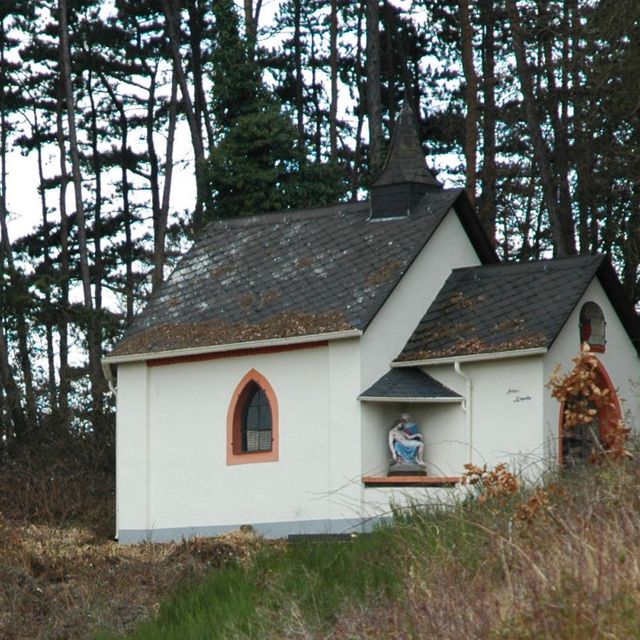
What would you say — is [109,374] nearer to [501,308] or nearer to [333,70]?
[501,308]

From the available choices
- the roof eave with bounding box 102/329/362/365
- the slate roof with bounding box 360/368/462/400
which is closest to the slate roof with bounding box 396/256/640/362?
the slate roof with bounding box 360/368/462/400

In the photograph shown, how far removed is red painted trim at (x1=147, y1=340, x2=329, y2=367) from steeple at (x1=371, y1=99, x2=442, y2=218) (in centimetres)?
324

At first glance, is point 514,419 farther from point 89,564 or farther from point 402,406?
point 89,564

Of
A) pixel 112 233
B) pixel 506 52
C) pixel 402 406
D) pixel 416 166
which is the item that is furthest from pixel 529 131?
pixel 112 233

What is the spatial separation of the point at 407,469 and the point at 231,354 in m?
3.66

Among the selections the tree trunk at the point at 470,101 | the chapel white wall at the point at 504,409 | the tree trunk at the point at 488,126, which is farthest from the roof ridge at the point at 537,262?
the tree trunk at the point at 488,126

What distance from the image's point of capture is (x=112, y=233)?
44469mm

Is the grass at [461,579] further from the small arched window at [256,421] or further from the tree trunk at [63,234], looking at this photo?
the tree trunk at [63,234]

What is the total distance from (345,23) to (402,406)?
22.7 meters

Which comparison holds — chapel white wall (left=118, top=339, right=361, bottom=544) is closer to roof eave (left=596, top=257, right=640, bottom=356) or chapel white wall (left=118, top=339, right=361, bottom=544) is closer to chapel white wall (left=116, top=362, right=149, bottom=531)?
chapel white wall (left=116, top=362, right=149, bottom=531)

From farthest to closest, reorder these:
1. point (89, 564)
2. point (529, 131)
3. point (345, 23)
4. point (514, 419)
Answer: point (345, 23)
point (529, 131)
point (514, 419)
point (89, 564)

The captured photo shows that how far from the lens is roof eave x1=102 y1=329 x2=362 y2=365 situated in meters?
21.8

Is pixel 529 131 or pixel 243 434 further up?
pixel 529 131

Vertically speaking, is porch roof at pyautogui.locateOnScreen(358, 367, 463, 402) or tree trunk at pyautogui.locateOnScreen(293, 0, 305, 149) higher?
tree trunk at pyautogui.locateOnScreen(293, 0, 305, 149)
